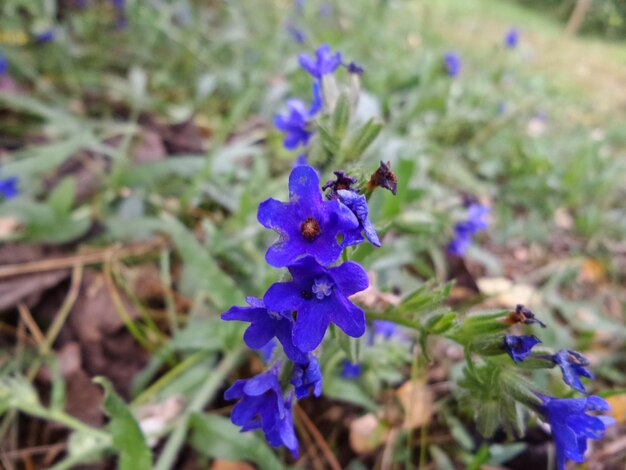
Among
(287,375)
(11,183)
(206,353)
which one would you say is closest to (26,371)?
(206,353)

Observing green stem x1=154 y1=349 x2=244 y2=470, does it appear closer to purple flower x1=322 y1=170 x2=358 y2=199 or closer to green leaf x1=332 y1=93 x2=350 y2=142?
green leaf x1=332 y1=93 x2=350 y2=142

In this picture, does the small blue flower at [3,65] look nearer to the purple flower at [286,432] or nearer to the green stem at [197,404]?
the green stem at [197,404]

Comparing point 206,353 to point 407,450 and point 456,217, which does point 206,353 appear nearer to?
point 407,450

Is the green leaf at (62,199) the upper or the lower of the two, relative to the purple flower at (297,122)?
lower

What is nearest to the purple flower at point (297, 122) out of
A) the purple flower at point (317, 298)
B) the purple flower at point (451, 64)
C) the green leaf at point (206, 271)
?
the green leaf at point (206, 271)

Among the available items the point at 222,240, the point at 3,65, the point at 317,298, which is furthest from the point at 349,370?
the point at 3,65

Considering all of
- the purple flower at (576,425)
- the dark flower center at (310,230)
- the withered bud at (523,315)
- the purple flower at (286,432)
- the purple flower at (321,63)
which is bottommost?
the purple flower at (286,432)
